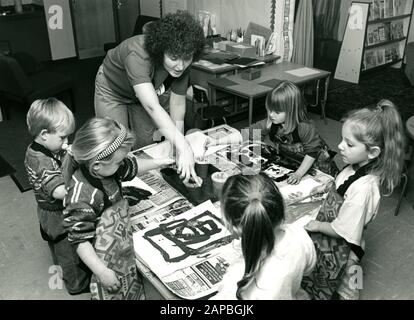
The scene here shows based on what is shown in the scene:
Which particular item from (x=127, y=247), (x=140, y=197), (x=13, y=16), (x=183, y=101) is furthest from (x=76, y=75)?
(x=127, y=247)

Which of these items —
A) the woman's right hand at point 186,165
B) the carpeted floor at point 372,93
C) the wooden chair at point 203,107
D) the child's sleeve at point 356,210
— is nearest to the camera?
the child's sleeve at point 356,210

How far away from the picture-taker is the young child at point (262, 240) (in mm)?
1192

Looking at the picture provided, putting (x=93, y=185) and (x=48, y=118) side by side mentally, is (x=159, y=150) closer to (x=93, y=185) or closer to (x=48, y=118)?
(x=48, y=118)

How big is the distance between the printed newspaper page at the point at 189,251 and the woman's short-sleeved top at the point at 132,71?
75cm

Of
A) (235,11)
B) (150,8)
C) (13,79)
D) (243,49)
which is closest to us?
(13,79)

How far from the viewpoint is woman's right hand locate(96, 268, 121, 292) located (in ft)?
4.80

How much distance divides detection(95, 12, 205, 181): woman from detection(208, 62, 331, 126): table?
4.13 feet

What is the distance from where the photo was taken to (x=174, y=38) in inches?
74.5

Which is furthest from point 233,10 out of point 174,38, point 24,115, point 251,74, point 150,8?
point 174,38

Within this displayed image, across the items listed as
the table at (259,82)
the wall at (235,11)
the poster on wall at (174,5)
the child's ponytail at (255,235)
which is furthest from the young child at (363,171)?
Result: the poster on wall at (174,5)

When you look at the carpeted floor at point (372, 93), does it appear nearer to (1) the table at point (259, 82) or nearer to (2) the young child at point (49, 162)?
(1) the table at point (259, 82)

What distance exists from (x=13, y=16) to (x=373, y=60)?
5146mm

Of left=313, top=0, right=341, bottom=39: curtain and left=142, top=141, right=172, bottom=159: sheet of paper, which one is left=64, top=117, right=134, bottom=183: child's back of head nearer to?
left=142, top=141, right=172, bottom=159: sheet of paper

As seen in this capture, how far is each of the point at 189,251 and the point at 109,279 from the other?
1.01 feet
